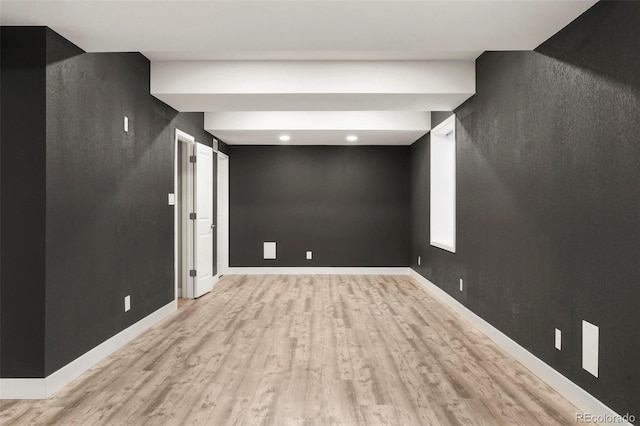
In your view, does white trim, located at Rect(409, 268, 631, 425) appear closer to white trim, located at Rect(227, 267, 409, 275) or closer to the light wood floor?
the light wood floor

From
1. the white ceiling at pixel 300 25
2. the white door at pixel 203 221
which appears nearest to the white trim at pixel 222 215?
the white door at pixel 203 221

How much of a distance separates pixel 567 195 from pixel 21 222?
331cm

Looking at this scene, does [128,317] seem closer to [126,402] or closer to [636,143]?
[126,402]

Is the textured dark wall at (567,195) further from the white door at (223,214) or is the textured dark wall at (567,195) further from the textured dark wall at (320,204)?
the white door at (223,214)

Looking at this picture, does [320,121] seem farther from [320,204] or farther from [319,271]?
[319,271]

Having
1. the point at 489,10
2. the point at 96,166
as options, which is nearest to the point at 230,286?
the point at 96,166

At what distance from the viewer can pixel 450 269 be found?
554cm

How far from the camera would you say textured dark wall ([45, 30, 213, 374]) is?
2945 mm

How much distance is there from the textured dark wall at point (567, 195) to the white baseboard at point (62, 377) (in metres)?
3.17

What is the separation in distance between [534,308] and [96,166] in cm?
336

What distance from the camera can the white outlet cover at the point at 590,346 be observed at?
2492mm

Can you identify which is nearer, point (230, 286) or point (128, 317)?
point (128, 317)

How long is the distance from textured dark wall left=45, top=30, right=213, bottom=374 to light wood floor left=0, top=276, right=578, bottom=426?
360 mm

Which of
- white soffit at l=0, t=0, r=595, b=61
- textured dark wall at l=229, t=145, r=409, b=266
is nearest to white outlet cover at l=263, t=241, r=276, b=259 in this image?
textured dark wall at l=229, t=145, r=409, b=266
